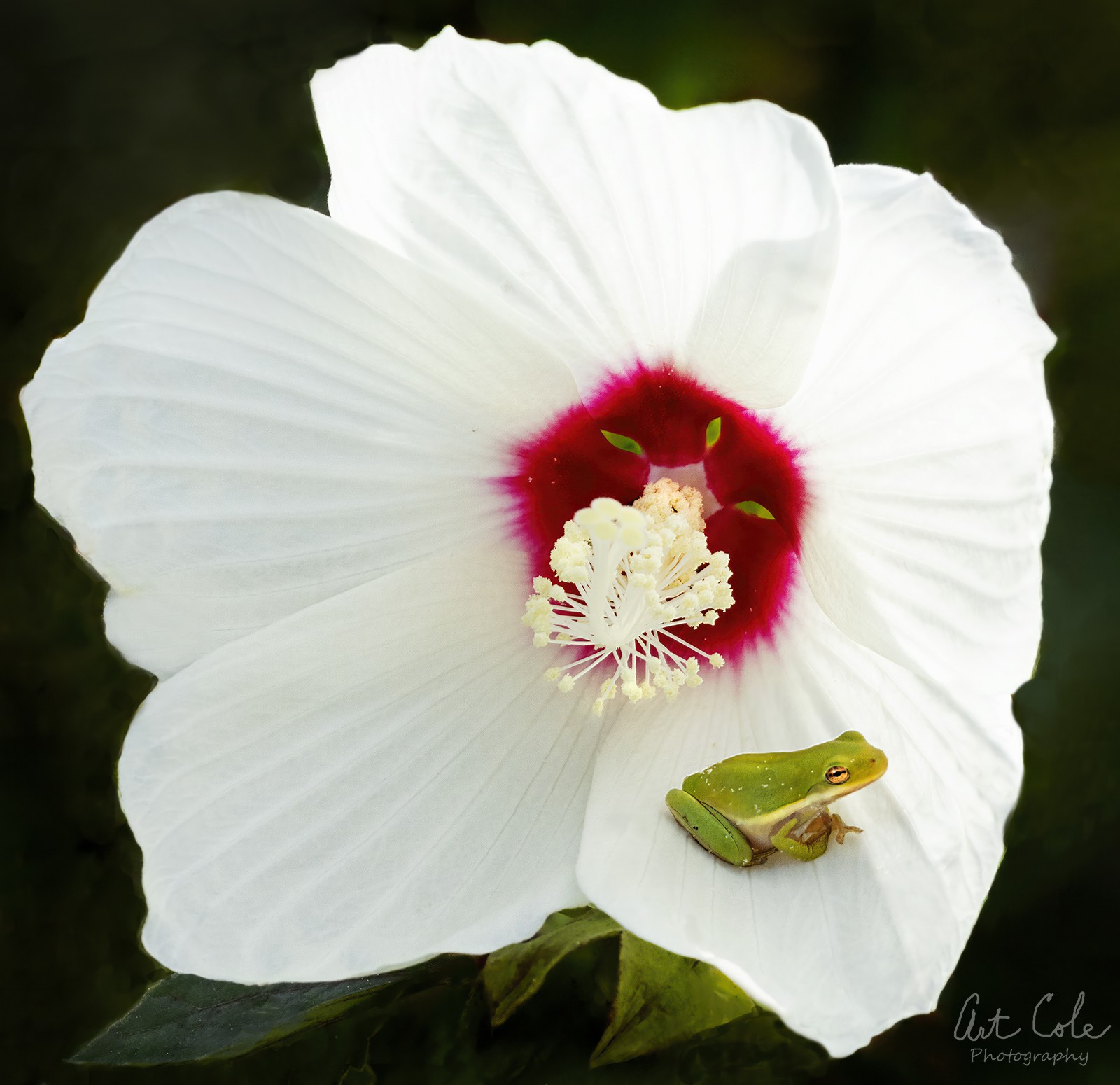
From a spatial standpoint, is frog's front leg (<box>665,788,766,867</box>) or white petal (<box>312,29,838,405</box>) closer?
white petal (<box>312,29,838,405</box>)

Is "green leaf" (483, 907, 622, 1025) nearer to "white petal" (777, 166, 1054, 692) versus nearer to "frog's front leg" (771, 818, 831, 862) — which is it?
"frog's front leg" (771, 818, 831, 862)

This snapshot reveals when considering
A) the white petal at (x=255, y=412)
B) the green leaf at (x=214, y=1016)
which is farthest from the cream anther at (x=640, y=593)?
the green leaf at (x=214, y=1016)

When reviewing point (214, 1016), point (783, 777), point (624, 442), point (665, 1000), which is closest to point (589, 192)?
point (624, 442)

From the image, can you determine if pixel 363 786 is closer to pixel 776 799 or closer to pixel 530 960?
pixel 530 960

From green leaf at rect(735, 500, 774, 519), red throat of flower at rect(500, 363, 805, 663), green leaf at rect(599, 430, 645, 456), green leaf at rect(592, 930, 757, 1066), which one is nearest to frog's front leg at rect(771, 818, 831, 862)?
green leaf at rect(592, 930, 757, 1066)

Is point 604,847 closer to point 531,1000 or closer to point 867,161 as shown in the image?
point 531,1000

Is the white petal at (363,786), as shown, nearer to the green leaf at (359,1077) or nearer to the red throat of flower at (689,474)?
the red throat of flower at (689,474)
